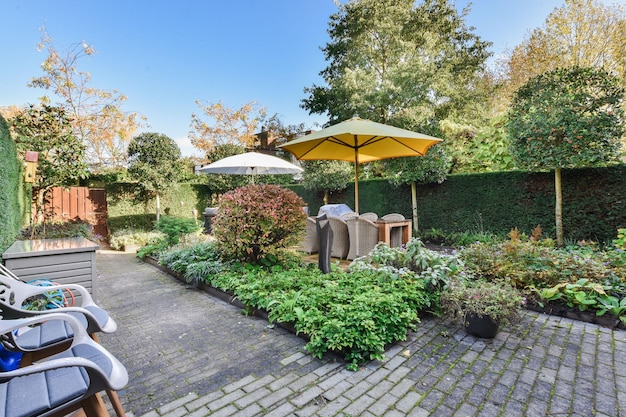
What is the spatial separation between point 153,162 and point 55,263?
644cm

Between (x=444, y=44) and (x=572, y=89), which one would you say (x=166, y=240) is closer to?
(x=572, y=89)

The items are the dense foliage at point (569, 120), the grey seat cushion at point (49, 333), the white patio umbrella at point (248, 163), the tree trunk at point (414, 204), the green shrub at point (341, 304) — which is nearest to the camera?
the grey seat cushion at point (49, 333)

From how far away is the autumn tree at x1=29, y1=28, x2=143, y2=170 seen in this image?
10930mm

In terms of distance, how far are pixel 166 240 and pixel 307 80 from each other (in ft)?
34.2

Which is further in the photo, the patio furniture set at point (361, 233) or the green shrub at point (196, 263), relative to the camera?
the patio furniture set at point (361, 233)

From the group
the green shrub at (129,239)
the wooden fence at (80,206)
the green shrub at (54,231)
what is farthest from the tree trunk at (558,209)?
the wooden fence at (80,206)

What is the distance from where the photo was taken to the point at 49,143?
19.4ft

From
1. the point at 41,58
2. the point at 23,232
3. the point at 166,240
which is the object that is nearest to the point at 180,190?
Answer: the point at 166,240

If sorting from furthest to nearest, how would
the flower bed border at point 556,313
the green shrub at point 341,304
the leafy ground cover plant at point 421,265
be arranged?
the leafy ground cover plant at point 421,265, the flower bed border at point 556,313, the green shrub at point 341,304

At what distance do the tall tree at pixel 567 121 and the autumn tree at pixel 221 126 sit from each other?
1315 cm

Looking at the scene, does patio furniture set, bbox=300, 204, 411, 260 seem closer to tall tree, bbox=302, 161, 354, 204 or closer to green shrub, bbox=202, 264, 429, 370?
green shrub, bbox=202, 264, 429, 370

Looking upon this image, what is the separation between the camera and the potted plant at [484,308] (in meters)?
2.60

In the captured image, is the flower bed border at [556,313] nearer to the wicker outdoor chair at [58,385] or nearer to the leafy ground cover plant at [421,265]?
the leafy ground cover plant at [421,265]

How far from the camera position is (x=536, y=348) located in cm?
249
